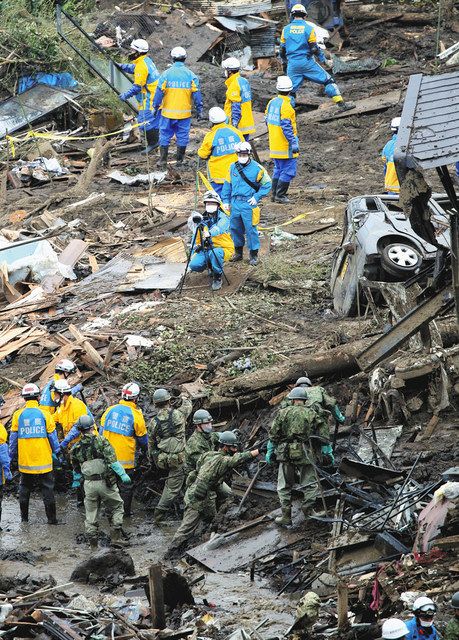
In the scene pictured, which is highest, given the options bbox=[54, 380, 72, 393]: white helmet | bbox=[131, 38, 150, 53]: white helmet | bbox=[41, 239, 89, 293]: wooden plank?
bbox=[131, 38, 150, 53]: white helmet

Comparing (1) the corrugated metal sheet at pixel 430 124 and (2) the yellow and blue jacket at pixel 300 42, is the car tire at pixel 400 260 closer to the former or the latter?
(1) the corrugated metal sheet at pixel 430 124

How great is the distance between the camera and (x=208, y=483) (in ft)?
42.7

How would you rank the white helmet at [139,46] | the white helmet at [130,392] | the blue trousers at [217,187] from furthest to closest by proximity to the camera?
the white helmet at [139,46]
the blue trousers at [217,187]
the white helmet at [130,392]

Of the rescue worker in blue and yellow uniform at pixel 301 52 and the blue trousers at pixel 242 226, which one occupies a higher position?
the rescue worker in blue and yellow uniform at pixel 301 52

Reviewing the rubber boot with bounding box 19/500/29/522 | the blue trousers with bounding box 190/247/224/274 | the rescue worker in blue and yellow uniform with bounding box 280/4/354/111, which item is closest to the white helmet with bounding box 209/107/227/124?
the blue trousers with bounding box 190/247/224/274

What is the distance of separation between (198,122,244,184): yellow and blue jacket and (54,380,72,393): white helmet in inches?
236

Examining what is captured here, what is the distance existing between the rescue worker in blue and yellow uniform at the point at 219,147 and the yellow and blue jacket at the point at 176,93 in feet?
9.86

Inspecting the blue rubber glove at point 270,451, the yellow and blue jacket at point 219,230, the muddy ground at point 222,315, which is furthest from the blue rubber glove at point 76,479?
the yellow and blue jacket at point 219,230

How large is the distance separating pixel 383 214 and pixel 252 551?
5.09 m

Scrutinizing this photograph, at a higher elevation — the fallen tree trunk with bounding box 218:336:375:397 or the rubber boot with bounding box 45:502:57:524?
the fallen tree trunk with bounding box 218:336:375:397

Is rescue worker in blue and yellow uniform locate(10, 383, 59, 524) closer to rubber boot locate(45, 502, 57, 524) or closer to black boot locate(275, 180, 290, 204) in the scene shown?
rubber boot locate(45, 502, 57, 524)

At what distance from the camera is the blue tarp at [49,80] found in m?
26.8

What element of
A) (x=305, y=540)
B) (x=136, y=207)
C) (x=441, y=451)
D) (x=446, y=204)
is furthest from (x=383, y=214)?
(x=136, y=207)

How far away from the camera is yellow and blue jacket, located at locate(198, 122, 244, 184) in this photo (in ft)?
63.2
